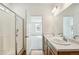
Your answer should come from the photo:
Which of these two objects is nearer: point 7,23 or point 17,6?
point 7,23

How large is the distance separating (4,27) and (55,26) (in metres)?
2.68

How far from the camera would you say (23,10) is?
417 centimetres

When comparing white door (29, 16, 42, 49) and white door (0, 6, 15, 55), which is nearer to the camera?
white door (0, 6, 15, 55)

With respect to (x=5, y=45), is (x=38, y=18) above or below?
above

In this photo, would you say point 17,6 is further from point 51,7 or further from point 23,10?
point 51,7

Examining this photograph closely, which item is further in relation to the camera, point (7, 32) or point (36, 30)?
point (36, 30)

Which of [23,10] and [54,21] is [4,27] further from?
[54,21]

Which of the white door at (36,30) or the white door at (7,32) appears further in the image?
the white door at (36,30)

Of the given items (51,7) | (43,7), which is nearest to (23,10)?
(43,7)

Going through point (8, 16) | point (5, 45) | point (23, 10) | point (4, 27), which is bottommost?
point (5, 45)

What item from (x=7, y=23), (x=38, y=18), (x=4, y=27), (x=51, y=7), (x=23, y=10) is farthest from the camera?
(x=38, y=18)

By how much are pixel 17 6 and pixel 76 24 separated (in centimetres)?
250

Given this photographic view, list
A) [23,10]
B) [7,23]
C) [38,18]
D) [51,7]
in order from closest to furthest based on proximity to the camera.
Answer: [7,23] < [23,10] < [51,7] < [38,18]

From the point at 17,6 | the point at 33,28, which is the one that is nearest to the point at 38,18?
the point at 33,28
